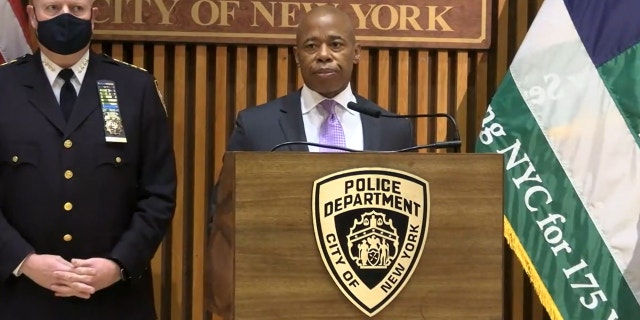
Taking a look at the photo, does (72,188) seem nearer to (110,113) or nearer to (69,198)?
(69,198)

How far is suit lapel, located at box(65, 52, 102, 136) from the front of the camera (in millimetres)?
2197

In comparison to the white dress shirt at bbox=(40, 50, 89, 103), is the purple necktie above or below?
below

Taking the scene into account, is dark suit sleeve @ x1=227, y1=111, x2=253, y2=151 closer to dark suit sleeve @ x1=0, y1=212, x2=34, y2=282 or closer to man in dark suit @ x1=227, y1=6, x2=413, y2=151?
man in dark suit @ x1=227, y1=6, x2=413, y2=151

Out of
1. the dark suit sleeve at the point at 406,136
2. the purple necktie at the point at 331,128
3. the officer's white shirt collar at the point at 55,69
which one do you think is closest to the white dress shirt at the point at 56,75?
the officer's white shirt collar at the point at 55,69

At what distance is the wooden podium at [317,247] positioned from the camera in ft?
5.14

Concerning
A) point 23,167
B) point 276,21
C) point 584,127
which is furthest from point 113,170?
point 584,127

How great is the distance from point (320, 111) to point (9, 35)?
3.73 ft

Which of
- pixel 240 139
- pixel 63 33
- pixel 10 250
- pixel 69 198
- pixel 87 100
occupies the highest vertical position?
pixel 63 33

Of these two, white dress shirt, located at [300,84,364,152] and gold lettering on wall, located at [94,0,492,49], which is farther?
gold lettering on wall, located at [94,0,492,49]

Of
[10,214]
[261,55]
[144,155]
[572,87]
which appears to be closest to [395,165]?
[144,155]

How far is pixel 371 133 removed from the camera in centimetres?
227

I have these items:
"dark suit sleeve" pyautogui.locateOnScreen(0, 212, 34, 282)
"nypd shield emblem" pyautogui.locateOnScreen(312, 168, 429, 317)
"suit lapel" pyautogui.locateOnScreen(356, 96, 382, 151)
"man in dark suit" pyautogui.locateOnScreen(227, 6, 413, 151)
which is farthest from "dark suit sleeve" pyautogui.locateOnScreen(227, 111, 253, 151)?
"nypd shield emblem" pyautogui.locateOnScreen(312, 168, 429, 317)

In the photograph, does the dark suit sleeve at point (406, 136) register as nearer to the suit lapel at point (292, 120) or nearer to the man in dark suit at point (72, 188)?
the suit lapel at point (292, 120)

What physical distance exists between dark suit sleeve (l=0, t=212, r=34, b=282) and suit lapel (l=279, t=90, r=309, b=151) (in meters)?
0.72
